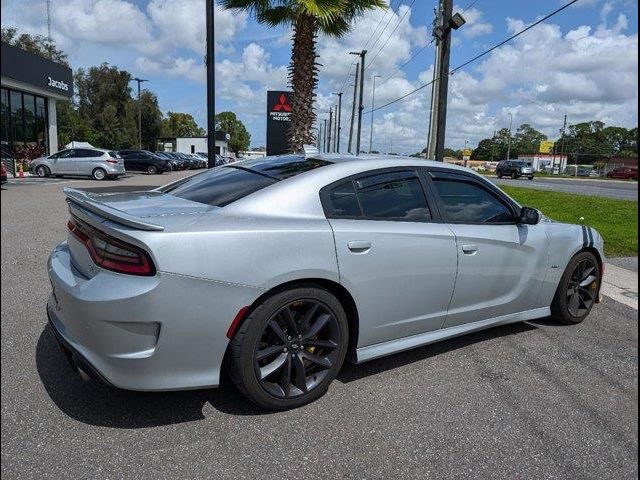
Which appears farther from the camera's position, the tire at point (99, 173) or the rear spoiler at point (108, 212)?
the tire at point (99, 173)

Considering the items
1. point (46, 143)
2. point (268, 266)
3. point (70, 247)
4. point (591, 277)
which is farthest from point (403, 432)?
point (46, 143)

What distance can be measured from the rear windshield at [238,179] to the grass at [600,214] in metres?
5.00

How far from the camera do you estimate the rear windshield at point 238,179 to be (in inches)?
127

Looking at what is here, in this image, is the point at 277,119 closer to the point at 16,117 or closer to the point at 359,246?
the point at 16,117

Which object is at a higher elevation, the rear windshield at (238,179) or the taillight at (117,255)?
the rear windshield at (238,179)

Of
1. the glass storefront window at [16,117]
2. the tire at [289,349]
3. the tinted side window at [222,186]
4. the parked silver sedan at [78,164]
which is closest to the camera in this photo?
the tire at [289,349]

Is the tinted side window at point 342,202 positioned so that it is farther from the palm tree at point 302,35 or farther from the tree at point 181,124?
the tree at point 181,124

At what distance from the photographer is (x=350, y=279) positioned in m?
3.02

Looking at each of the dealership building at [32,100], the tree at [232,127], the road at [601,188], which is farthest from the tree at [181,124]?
the road at [601,188]

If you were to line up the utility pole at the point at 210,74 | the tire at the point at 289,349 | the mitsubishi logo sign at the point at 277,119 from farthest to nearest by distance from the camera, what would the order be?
the mitsubishi logo sign at the point at 277,119
the utility pole at the point at 210,74
the tire at the point at 289,349

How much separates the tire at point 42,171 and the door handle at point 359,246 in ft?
82.3

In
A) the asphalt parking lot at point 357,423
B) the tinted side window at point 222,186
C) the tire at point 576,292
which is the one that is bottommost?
the asphalt parking lot at point 357,423

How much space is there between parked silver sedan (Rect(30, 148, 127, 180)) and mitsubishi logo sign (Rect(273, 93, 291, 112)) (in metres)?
10.2

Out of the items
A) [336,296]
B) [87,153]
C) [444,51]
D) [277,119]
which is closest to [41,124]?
[87,153]
